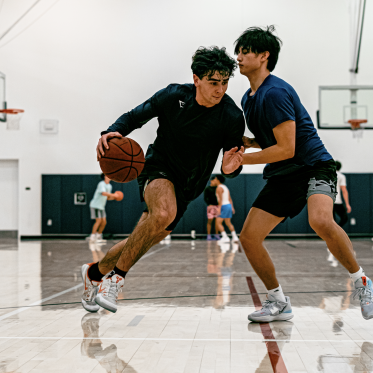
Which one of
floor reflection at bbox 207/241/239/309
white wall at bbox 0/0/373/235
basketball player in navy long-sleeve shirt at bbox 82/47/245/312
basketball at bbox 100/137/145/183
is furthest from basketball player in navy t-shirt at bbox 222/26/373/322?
white wall at bbox 0/0/373/235

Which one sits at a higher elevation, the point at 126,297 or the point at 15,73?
the point at 15,73

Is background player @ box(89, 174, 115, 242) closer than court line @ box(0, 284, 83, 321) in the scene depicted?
No

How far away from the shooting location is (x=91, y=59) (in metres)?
14.5

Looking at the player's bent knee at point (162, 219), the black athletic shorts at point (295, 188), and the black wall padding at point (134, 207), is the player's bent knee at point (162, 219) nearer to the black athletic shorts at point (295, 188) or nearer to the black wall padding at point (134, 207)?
the black athletic shorts at point (295, 188)

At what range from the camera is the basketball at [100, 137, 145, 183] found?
9.06 ft

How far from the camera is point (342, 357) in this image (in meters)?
2.14

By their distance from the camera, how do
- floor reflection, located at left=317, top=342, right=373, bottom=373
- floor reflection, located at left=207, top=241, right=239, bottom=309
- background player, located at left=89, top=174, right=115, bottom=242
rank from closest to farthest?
floor reflection, located at left=317, top=342, right=373, bottom=373 → floor reflection, located at left=207, top=241, right=239, bottom=309 → background player, located at left=89, top=174, right=115, bottom=242

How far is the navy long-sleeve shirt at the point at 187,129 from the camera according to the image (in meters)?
2.85

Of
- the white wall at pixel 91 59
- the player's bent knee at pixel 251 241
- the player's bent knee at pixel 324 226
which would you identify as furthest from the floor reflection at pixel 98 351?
the white wall at pixel 91 59

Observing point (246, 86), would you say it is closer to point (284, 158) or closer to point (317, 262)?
point (317, 262)

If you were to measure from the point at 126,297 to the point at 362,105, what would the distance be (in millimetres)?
10781

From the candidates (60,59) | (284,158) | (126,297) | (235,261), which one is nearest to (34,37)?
(60,59)

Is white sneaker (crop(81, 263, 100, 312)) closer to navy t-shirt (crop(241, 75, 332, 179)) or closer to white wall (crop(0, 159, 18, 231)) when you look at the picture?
navy t-shirt (crop(241, 75, 332, 179))

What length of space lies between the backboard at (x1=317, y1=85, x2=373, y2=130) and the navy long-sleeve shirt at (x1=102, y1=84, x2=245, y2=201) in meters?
10.5
